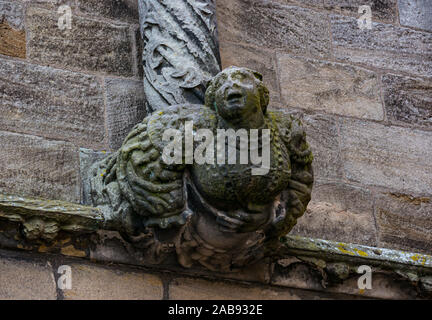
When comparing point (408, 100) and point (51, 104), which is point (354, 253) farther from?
point (51, 104)

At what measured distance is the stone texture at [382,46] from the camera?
15.1ft

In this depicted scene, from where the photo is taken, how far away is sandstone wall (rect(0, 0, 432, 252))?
3688 millimetres

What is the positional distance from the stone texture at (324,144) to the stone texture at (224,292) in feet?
2.17

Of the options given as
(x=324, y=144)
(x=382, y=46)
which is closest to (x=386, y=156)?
(x=324, y=144)

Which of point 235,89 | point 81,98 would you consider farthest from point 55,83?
point 235,89

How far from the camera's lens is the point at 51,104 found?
3.75 m

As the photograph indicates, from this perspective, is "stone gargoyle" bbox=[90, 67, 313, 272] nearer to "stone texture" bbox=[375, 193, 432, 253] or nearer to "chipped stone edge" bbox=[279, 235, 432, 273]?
"chipped stone edge" bbox=[279, 235, 432, 273]

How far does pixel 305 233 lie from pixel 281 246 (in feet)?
1.23

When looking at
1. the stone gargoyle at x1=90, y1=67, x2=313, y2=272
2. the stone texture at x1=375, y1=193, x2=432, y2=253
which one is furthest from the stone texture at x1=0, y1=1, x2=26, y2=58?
the stone texture at x1=375, y1=193, x2=432, y2=253

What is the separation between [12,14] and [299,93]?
1404mm

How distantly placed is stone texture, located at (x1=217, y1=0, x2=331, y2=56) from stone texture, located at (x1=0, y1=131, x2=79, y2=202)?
3.68ft

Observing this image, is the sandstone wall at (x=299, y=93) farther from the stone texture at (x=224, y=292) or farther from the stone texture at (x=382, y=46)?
the stone texture at (x=224, y=292)

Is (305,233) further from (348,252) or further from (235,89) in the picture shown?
(235,89)

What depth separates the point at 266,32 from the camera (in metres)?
4.45
